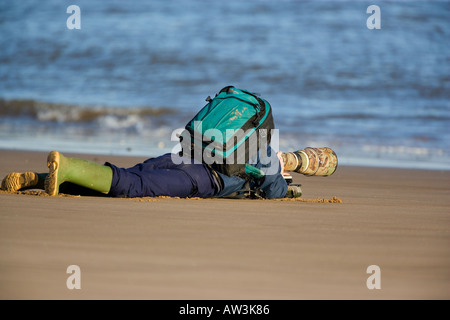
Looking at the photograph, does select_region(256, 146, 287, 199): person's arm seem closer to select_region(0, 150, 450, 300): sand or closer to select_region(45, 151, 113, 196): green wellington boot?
select_region(0, 150, 450, 300): sand

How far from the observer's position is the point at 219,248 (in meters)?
3.62

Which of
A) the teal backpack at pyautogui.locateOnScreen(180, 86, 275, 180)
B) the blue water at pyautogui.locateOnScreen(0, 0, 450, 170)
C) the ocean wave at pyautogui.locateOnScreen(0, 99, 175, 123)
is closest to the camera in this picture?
the teal backpack at pyautogui.locateOnScreen(180, 86, 275, 180)

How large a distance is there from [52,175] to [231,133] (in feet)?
3.96

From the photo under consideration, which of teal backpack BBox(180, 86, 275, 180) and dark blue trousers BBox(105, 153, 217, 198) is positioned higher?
teal backpack BBox(180, 86, 275, 180)

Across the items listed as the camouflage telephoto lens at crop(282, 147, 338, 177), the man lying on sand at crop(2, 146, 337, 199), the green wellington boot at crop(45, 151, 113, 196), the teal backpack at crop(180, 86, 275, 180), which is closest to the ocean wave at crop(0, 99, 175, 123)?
the camouflage telephoto lens at crop(282, 147, 338, 177)

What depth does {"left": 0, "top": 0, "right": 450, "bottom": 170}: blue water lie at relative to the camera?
1302 centimetres

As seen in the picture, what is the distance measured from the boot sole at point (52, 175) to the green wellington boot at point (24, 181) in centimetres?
23

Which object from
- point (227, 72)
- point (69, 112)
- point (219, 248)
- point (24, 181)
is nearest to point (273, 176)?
point (24, 181)

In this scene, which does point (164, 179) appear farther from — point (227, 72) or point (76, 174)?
point (227, 72)

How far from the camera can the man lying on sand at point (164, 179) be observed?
4.98 metres

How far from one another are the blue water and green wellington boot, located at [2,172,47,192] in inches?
210

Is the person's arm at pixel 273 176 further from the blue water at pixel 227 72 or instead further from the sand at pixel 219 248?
the blue water at pixel 227 72

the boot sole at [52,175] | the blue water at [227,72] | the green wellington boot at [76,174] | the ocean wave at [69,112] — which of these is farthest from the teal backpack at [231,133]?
the ocean wave at [69,112]
